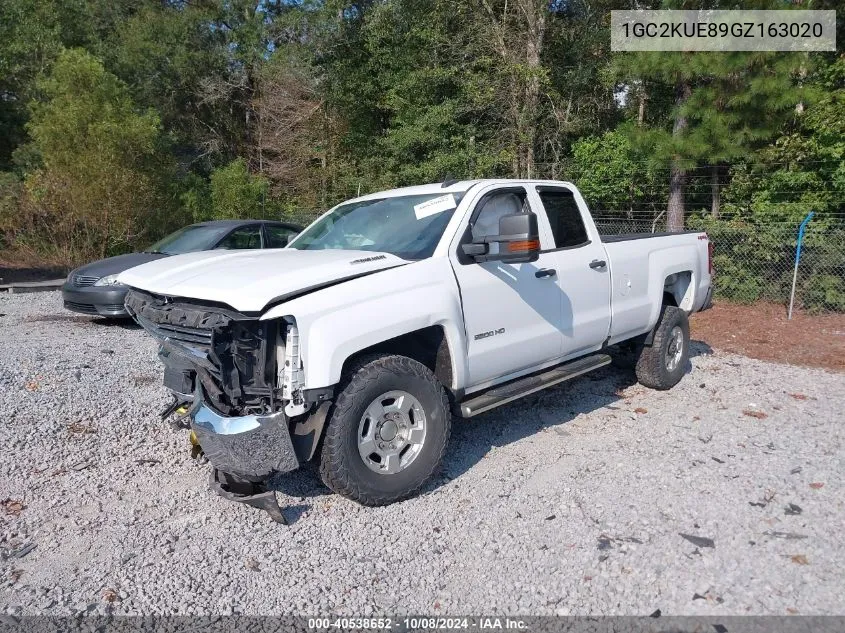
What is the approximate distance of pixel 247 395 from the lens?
11.3ft

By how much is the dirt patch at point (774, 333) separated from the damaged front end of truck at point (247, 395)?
6.72 m

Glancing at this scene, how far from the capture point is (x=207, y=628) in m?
2.68

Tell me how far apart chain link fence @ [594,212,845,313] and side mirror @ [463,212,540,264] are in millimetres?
8408

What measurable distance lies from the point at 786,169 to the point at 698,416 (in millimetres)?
7872

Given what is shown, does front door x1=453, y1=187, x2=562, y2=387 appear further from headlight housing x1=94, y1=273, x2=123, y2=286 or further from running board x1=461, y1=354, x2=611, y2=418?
headlight housing x1=94, y1=273, x2=123, y2=286

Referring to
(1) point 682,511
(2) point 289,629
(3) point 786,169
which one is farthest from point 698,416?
(3) point 786,169

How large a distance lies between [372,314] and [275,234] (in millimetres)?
6290

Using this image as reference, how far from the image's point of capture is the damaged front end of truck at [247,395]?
3.28 metres

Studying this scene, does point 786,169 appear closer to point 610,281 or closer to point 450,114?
point 610,281

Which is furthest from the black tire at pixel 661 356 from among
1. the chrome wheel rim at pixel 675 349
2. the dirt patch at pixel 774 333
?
the dirt patch at pixel 774 333

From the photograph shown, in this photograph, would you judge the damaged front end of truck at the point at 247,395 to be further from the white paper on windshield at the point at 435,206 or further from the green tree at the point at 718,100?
the green tree at the point at 718,100

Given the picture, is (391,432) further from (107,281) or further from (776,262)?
(776,262)

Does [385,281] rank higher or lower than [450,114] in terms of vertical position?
lower

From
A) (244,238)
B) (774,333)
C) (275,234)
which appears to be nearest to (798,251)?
(774,333)
